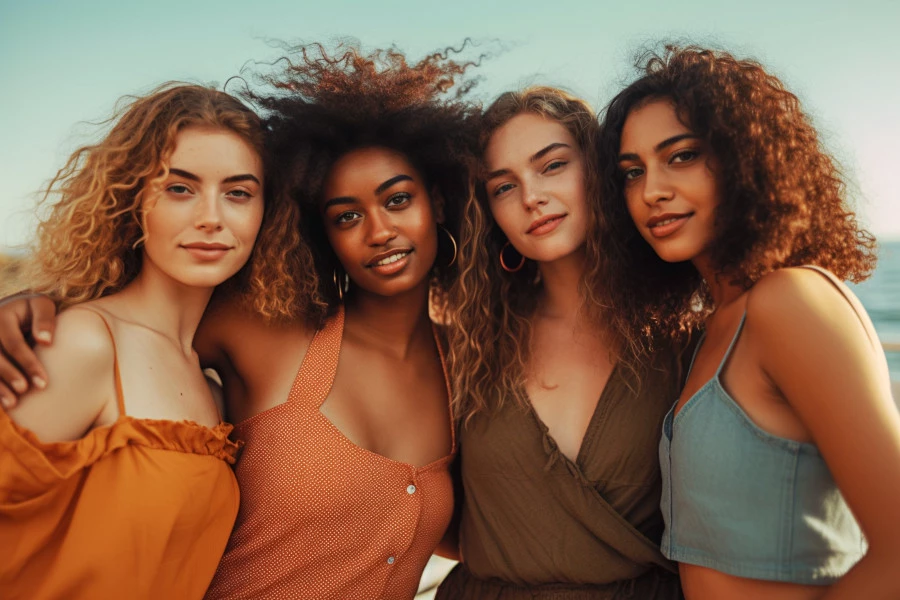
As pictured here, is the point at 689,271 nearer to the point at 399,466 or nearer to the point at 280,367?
the point at 399,466

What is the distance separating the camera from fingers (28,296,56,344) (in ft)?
6.31

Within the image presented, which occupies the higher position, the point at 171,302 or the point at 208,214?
the point at 208,214

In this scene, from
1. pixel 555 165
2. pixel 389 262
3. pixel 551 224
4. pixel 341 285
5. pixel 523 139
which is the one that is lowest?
pixel 341 285

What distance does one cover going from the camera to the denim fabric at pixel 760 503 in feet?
6.02

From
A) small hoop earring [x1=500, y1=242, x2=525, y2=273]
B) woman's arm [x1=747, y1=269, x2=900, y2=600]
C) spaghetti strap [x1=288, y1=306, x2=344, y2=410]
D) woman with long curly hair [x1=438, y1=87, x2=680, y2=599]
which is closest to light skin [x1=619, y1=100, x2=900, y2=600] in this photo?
woman's arm [x1=747, y1=269, x2=900, y2=600]

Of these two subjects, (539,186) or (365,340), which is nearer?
(539,186)

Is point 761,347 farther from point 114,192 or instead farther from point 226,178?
point 114,192

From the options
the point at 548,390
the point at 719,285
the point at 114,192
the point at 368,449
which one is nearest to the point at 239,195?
the point at 114,192

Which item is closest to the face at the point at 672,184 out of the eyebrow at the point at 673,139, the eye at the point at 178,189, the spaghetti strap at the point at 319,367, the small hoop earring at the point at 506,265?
the eyebrow at the point at 673,139

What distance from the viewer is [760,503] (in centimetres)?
187

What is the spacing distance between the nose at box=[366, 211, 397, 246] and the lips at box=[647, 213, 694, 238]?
0.90 metres

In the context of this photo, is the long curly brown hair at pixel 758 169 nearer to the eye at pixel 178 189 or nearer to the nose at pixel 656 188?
the nose at pixel 656 188

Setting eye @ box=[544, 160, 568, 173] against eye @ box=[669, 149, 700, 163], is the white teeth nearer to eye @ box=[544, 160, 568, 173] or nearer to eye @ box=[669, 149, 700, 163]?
eye @ box=[544, 160, 568, 173]

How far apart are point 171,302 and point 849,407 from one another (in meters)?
1.98
